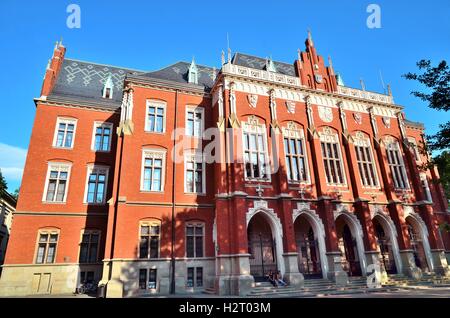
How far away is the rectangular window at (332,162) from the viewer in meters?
21.7

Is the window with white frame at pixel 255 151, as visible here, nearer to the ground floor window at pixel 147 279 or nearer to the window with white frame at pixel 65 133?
the ground floor window at pixel 147 279

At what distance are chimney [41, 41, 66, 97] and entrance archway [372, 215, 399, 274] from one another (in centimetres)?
2767

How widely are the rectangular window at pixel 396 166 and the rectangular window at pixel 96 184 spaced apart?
926 inches

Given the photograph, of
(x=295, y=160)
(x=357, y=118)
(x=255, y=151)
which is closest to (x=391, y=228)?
(x=295, y=160)

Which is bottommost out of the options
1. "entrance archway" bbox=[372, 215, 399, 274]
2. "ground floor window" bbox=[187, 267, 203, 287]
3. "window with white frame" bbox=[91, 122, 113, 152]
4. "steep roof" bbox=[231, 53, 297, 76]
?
"ground floor window" bbox=[187, 267, 203, 287]

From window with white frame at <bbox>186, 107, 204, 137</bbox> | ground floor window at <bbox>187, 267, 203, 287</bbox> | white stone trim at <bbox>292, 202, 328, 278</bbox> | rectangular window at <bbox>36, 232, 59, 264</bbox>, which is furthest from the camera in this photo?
window with white frame at <bbox>186, 107, 204, 137</bbox>

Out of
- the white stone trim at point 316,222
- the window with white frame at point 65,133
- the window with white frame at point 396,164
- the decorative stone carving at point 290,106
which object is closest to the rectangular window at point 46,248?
the window with white frame at point 65,133

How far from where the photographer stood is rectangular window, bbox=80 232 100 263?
19.2 metres

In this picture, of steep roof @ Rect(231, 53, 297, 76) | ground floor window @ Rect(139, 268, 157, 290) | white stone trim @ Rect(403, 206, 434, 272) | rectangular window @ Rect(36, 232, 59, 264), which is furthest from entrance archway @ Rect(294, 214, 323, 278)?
rectangular window @ Rect(36, 232, 59, 264)

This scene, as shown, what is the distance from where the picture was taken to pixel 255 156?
1998 cm

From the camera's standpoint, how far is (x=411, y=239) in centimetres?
2312

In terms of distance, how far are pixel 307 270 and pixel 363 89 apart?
16.6 metres

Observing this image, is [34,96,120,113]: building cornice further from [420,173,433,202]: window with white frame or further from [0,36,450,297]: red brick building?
[420,173,433,202]: window with white frame
